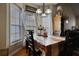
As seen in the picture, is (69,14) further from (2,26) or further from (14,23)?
(2,26)

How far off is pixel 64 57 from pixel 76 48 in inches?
9.2

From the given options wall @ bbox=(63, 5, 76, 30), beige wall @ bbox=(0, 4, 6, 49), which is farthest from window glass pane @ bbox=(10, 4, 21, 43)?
wall @ bbox=(63, 5, 76, 30)

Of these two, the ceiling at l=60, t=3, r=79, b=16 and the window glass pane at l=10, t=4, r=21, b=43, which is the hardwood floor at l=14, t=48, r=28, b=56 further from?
the ceiling at l=60, t=3, r=79, b=16

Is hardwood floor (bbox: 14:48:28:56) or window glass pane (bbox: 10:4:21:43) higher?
window glass pane (bbox: 10:4:21:43)

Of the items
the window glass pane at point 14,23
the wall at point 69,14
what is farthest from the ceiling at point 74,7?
the window glass pane at point 14,23

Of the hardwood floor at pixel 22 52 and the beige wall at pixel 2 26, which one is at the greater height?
the beige wall at pixel 2 26

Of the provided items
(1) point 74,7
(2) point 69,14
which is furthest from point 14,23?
(1) point 74,7

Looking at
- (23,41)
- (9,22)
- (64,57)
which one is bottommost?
(64,57)

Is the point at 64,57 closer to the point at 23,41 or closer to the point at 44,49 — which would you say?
the point at 44,49

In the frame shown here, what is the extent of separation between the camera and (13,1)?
177 cm

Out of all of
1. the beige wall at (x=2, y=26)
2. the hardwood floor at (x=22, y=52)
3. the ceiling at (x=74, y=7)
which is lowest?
the hardwood floor at (x=22, y=52)

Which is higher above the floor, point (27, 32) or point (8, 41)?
point (27, 32)

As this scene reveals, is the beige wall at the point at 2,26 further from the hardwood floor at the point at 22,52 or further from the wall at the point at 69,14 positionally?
the wall at the point at 69,14

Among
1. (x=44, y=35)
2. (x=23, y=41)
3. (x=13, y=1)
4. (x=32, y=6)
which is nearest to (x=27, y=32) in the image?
(x=23, y=41)
